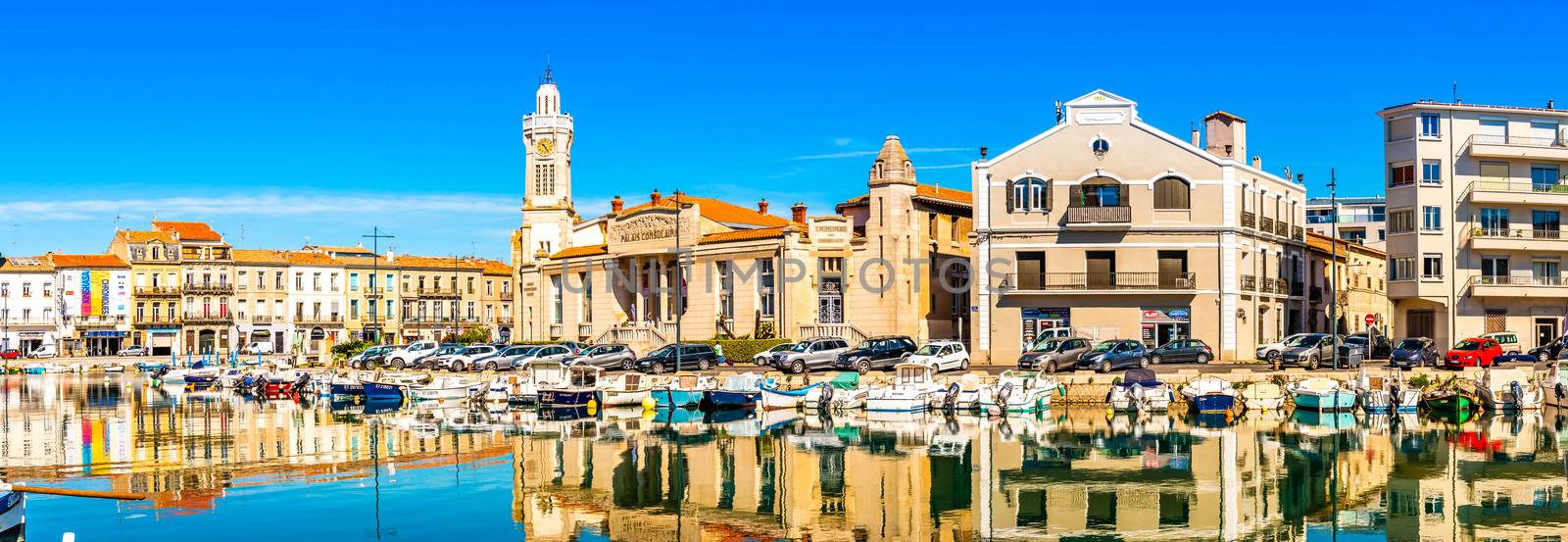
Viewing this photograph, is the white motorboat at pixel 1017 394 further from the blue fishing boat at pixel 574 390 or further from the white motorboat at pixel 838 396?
the blue fishing boat at pixel 574 390

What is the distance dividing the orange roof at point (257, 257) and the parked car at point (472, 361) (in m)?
42.4

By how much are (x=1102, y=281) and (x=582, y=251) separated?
106 feet

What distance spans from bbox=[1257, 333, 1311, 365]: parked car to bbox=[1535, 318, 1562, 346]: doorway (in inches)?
490

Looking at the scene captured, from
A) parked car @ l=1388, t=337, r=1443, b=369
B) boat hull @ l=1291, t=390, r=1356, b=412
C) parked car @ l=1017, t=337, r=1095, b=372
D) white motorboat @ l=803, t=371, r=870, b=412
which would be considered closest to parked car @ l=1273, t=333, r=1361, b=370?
parked car @ l=1388, t=337, r=1443, b=369

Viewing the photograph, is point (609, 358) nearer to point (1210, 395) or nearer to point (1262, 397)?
point (1210, 395)

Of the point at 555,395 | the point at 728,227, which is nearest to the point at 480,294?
the point at 728,227

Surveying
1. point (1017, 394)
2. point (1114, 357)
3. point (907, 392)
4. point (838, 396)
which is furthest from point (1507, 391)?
point (838, 396)

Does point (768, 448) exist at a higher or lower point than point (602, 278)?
lower

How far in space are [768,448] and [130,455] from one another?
1581 centimetres

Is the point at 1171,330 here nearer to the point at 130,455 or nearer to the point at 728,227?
the point at 728,227

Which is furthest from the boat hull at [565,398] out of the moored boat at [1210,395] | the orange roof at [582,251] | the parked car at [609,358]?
the orange roof at [582,251]

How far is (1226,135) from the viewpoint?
59812mm

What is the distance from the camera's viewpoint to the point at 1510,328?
191ft

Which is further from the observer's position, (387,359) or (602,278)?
(602,278)
